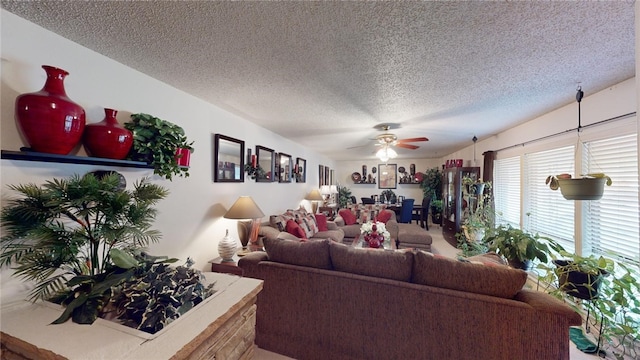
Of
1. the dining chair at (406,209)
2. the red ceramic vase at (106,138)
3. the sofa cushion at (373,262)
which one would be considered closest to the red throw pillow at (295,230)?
the sofa cushion at (373,262)

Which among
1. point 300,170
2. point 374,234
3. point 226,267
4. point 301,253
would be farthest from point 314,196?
point 301,253

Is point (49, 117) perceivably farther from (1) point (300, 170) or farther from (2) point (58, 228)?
(1) point (300, 170)

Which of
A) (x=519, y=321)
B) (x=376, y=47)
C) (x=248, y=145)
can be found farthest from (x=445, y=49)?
(x=248, y=145)

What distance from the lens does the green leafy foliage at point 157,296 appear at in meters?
0.89

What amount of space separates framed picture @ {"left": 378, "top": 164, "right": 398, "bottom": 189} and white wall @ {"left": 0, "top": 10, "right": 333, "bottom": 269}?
578 cm

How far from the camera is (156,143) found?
69.3 inches

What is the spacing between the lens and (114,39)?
1390mm

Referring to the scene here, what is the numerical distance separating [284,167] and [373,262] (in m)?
3.07

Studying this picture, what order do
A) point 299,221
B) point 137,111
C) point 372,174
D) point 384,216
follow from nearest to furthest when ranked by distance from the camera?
1. point 137,111
2. point 299,221
3. point 384,216
4. point 372,174

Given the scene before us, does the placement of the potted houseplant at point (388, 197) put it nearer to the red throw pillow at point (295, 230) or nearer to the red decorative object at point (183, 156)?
the red throw pillow at point (295, 230)

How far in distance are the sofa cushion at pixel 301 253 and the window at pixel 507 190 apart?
305 centimetres

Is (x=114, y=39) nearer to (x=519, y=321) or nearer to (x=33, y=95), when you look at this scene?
(x=33, y=95)

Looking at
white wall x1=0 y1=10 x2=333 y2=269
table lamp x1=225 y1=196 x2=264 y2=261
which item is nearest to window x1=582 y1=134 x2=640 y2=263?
table lamp x1=225 y1=196 x2=264 y2=261

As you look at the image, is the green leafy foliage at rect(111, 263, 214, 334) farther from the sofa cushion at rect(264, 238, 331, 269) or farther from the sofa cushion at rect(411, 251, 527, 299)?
the sofa cushion at rect(411, 251, 527, 299)
